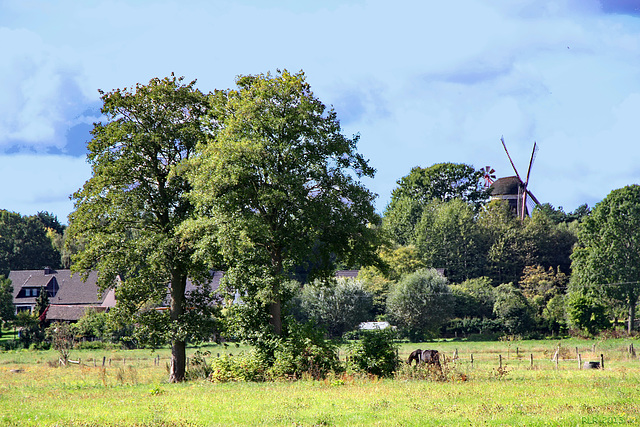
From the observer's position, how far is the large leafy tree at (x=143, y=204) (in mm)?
32062

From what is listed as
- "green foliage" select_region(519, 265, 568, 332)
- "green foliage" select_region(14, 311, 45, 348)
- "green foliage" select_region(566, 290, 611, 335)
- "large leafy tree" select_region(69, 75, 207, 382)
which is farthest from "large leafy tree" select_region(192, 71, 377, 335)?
"green foliage" select_region(14, 311, 45, 348)

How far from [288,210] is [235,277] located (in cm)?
405

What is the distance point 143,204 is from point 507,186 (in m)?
108

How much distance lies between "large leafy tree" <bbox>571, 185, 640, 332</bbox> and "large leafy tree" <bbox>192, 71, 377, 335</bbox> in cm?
5034

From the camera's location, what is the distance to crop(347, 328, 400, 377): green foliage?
87.0ft

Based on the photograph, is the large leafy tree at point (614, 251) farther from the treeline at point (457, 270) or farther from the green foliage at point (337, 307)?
the green foliage at point (337, 307)

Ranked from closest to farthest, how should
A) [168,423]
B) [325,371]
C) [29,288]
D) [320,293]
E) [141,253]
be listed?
[168,423], [325,371], [141,253], [320,293], [29,288]

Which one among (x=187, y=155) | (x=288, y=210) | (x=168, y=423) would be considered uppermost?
(x=187, y=155)

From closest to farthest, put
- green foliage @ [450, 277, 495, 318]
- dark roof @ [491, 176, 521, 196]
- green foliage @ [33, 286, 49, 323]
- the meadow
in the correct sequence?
1. the meadow
2. green foliage @ [450, 277, 495, 318]
3. green foliage @ [33, 286, 49, 323]
4. dark roof @ [491, 176, 521, 196]

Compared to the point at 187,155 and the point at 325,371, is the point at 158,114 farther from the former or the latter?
the point at 325,371

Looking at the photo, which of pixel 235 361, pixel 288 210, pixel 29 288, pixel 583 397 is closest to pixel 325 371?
pixel 235 361

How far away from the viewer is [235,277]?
29.4 meters

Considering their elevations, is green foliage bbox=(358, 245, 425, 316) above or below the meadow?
above

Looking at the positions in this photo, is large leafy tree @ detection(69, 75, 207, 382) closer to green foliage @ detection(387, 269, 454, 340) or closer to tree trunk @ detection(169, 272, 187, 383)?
tree trunk @ detection(169, 272, 187, 383)
